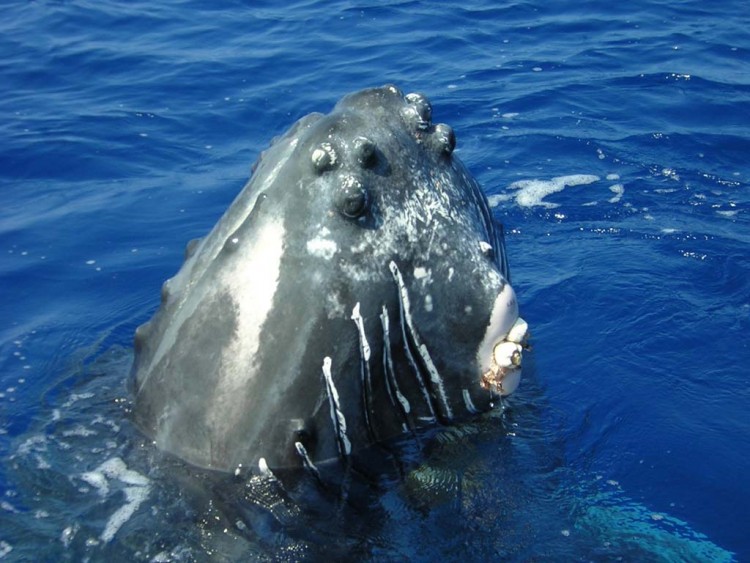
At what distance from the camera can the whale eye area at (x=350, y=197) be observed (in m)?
5.51

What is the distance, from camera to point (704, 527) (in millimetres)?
6492

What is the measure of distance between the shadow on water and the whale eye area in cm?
143

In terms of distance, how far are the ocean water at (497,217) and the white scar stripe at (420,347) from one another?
11.1 inches

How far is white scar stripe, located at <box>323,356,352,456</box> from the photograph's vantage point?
220 inches

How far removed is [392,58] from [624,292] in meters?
10.1

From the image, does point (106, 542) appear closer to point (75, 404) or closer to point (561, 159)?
point (75, 404)

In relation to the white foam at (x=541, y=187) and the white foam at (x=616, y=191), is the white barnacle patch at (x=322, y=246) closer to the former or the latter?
the white foam at (x=541, y=187)

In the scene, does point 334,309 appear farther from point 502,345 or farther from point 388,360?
point 502,345

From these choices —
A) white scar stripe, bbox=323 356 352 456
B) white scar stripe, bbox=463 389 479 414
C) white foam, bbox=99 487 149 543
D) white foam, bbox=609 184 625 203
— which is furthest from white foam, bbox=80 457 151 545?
white foam, bbox=609 184 625 203

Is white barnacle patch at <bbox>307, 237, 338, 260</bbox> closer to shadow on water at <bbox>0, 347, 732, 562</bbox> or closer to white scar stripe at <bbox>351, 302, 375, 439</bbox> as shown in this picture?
white scar stripe at <bbox>351, 302, 375, 439</bbox>

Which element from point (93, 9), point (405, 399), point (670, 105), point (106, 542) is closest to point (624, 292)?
point (405, 399)

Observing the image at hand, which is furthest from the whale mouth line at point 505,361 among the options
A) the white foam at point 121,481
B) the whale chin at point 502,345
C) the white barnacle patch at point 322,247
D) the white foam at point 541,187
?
the white foam at point 541,187

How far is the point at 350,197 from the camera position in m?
5.51

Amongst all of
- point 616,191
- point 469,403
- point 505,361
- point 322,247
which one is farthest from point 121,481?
point 616,191
